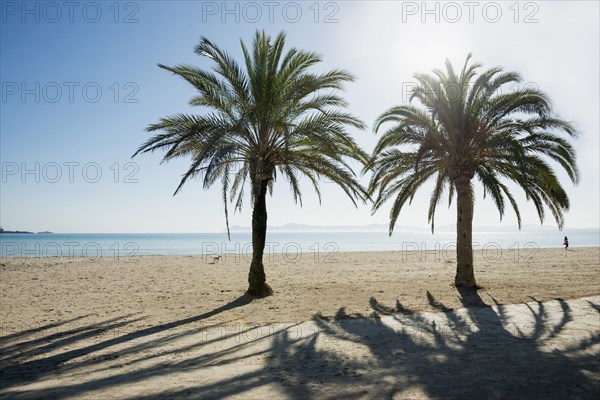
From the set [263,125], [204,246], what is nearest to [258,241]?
[263,125]

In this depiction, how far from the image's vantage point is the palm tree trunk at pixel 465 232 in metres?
12.9

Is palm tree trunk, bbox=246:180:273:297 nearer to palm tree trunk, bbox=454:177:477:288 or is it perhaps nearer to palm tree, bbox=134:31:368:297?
palm tree, bbox=134:31:368:297

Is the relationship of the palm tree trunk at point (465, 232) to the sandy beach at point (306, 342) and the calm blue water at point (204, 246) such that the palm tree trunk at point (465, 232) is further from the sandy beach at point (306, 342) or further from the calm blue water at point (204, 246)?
the calm blue water at point (204, 246)

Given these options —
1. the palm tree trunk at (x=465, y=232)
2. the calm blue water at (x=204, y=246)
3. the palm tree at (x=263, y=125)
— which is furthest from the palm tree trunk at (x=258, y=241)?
the calm blue water at (x=204, y=246)

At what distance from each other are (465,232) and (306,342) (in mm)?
8339

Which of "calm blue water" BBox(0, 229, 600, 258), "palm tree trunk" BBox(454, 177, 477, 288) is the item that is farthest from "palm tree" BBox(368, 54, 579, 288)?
"calm blue water" BBox(0, 229, 600, 258)

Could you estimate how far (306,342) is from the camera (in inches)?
263

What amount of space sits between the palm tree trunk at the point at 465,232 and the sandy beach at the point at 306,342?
71cm

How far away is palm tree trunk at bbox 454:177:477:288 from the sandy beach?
2.32 feet

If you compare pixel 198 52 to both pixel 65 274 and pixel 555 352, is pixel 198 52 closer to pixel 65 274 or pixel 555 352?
pixel 555 352

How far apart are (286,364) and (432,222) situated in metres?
12.1

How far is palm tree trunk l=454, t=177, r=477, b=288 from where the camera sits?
12.9 meters

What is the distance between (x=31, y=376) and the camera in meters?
5.36

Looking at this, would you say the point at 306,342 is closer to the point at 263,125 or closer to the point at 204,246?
the point at 263,125
